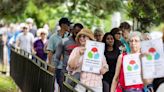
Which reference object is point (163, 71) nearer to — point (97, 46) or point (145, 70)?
point (145, 70)

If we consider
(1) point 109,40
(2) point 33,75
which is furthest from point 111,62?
(2) point 33,75

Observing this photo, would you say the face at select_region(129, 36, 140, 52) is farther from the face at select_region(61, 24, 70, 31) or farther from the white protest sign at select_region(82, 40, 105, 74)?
the face at select_region(61, 24, 70, 31)

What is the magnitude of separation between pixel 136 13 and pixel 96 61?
118 inches

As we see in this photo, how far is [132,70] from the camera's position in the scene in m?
7.75

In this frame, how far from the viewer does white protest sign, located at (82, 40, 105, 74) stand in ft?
27.5

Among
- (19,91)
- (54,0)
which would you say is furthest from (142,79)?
(54,0)

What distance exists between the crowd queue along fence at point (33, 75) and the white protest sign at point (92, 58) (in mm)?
325

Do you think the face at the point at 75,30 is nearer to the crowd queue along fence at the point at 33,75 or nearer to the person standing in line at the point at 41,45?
the crowd queue along fence at the point at 33,75

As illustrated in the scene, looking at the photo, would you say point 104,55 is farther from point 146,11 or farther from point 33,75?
point 33,75

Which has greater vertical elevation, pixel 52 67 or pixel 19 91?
pixel 52 67

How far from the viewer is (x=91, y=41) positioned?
27.5 ft

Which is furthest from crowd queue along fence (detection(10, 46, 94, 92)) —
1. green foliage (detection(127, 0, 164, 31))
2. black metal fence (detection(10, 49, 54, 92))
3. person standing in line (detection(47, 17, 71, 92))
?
green foliage (detection(127, 0, 164, 31))

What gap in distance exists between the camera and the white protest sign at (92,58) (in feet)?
27.5

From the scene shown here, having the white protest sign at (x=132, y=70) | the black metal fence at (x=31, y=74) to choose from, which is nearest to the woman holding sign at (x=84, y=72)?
the white protest sign at (x=132, y=70)
